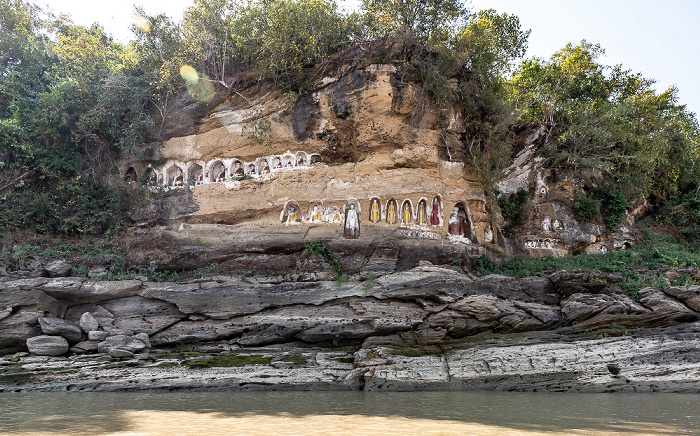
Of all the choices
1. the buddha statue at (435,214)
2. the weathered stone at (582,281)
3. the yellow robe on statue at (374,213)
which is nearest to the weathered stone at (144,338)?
the yellow robe on statue at (374,213)

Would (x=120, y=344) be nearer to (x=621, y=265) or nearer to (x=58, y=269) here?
(x=58, y=269)

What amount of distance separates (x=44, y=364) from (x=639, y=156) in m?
20.4

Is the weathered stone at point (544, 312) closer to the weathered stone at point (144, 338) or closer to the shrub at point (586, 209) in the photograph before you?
the shrub at point (586, 209)

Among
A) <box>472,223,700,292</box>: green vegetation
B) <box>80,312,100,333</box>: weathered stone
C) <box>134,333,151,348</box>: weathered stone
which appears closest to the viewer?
<box>134,333,151,348</box>: weathered stone

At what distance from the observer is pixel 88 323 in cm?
1106

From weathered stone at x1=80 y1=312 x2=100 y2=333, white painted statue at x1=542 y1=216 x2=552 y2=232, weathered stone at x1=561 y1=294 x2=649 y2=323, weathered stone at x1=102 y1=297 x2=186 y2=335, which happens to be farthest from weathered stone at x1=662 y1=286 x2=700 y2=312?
weathered stone at x1=80 y1=312 x2=100 y2=333

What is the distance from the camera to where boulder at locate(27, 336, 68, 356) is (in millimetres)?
10312

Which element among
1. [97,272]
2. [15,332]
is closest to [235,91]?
[97,272]

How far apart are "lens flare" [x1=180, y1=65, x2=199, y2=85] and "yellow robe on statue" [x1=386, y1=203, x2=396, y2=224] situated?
853cm

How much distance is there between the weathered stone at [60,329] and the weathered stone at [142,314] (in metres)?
0.87

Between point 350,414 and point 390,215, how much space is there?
28.1 feet

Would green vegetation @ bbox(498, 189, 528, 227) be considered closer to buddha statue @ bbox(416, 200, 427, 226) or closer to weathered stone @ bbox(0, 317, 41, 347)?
buddha statue @ bbox(416, 200, 427, 226)

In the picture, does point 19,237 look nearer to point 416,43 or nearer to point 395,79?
point 395,79

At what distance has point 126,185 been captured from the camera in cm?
1606
